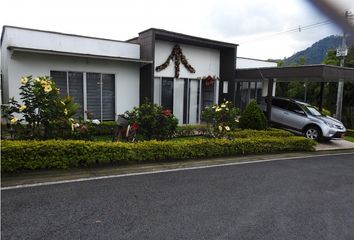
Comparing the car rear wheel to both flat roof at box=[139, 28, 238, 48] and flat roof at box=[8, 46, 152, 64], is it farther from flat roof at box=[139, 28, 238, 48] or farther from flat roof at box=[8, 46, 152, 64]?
flat roof at box=[8, 46, 152, 64]

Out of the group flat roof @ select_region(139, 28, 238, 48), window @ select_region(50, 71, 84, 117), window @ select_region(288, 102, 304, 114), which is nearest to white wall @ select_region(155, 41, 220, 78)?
flat roof @ select_region(139, 28, 238, 48)

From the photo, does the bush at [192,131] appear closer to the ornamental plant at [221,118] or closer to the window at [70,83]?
the ornamental plant at [221,118]

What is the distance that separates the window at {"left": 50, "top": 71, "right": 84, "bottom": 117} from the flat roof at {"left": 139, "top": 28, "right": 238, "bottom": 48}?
3.32 m

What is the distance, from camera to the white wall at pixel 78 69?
30.1ft

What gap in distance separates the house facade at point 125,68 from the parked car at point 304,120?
2.30m

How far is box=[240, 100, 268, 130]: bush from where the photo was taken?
35.8 feet

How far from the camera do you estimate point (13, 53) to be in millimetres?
9008

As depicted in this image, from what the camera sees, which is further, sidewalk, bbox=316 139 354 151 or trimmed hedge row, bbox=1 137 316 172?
sidewalk, bbox=316 139 354 151

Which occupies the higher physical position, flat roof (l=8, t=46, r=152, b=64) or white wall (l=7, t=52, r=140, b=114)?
flat roof (l=8, t=46, r=152, b=64)

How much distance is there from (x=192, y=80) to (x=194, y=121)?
2.00m

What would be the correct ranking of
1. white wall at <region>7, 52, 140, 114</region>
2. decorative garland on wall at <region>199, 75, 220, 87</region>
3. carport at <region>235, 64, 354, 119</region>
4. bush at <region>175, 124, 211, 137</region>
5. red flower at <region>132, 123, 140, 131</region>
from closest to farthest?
red flower at <region>132, 123, 140, 131</region>, white wall at <region>7, 52, 140, 114</region>, bush at <region>175, 124, 211, 137</region>, carport at <region>235, 64, 354, 119</region>, decorative garland on wall at <region>199, 75, 220, 87</region>

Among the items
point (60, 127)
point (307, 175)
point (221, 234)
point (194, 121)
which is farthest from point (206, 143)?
point (194, 121)

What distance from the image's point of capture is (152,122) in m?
8.14

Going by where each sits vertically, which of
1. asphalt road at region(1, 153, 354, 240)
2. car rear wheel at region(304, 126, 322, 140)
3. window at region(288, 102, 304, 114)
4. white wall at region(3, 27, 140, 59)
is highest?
white wall at region(3, 27, 140, 59)
